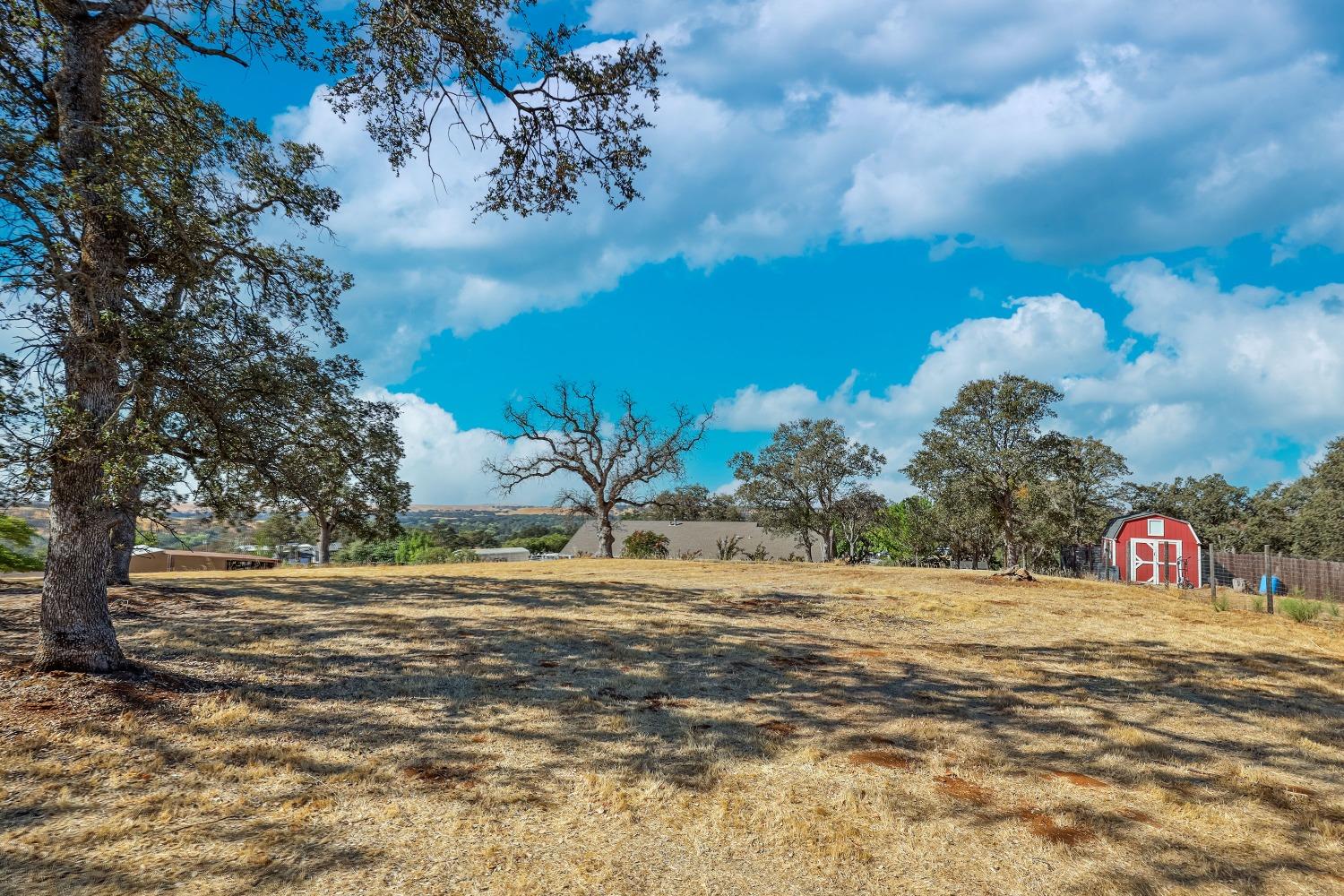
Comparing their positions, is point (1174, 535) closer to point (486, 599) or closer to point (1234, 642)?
point (1234, 642)

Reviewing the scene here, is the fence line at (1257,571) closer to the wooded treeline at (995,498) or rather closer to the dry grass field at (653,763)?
the wooded treeline at (995,498)

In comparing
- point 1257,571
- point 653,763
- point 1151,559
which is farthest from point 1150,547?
point 653,763

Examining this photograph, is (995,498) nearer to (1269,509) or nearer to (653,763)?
(653,763)

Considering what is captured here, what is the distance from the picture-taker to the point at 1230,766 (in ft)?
15.7

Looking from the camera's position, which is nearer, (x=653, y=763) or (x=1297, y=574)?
(x=653, y=763)

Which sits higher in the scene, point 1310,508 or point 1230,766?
point 1310,508

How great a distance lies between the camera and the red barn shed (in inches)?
1156

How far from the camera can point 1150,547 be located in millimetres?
29922

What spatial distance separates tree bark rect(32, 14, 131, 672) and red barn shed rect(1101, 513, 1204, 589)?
33.4 metres

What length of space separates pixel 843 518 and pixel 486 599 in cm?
3307

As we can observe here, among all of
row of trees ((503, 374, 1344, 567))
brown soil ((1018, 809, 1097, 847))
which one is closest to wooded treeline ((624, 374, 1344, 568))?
row of trees ((503, 374, 1344, 567))

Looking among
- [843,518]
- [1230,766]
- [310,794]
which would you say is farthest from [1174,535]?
[310,794]

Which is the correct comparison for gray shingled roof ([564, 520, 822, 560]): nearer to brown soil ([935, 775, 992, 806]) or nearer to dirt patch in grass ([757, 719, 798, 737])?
dirt patch in grass ([757, 719, 798, 737])

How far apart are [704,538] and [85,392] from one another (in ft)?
157
